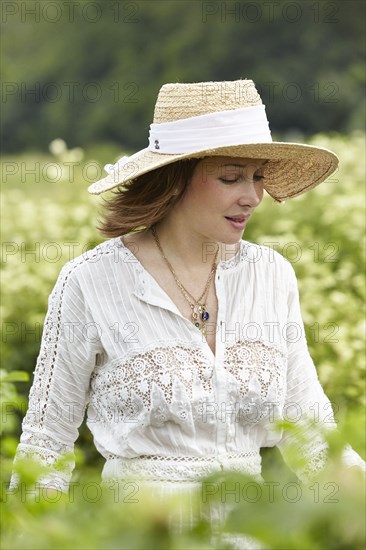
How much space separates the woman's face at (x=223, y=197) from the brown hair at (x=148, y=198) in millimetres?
39

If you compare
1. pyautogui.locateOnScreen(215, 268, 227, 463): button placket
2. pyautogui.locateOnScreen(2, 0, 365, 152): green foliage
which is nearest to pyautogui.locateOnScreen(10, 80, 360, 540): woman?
pyautogui.locateOnScreen(215, 268, 227, 463): button placket

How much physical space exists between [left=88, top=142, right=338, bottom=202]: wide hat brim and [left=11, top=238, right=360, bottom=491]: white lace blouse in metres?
0.19

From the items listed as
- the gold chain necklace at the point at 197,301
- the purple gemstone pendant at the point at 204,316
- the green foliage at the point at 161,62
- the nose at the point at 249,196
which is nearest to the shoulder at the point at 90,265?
the gold chain necklace at the point at 197,301

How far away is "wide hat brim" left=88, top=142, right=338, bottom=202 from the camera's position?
9.76ft

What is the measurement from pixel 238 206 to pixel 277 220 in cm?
413

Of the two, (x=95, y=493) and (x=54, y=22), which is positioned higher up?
(x=54, y=22)

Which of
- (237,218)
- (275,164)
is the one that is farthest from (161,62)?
(237,218)

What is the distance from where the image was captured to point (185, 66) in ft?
102

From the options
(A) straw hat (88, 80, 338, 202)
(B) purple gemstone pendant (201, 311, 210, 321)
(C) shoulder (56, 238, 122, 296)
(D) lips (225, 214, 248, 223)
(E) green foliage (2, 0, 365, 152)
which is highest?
(E) green foliage (2, 0, 365, 152)

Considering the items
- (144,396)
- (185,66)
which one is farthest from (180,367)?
(185,66)

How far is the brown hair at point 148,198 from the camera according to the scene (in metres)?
3.08

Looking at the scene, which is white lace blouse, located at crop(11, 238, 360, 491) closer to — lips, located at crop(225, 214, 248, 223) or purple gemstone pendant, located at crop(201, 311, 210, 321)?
purple gemstone pendant, located at crop(201, 311, 210, 321)

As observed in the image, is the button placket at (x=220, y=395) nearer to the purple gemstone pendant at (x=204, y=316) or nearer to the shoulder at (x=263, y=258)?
the purple gemstone pendant at (x=204, y=316)

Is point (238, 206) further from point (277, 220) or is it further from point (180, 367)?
point (277, 220)
